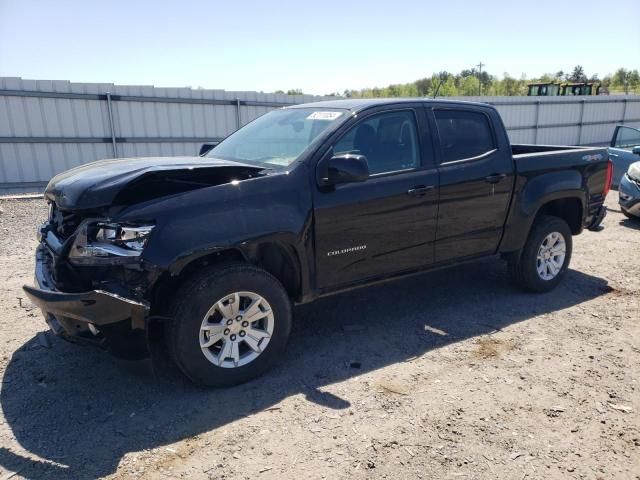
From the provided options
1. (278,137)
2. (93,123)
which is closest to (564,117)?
(93,123)

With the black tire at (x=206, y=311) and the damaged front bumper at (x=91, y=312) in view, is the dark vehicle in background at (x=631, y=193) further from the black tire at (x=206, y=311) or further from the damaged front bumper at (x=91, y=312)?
the damaged front bumper at (x=91, y=312)

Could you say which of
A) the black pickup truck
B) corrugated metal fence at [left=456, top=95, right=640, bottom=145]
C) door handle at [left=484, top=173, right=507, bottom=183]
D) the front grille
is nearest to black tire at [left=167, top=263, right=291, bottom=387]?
the black pickup truck

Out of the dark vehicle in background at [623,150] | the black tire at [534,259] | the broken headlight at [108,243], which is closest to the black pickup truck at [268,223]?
the broken headlight at [108,243]

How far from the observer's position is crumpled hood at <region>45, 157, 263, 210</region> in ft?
10.5

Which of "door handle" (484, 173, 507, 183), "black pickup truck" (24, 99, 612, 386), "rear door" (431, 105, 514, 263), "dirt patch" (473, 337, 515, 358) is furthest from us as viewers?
"door handle" (484, 173, 507, 183)

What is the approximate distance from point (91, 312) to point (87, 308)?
3 cm

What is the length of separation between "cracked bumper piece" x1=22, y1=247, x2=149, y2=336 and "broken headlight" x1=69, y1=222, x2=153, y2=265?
8.7 inches

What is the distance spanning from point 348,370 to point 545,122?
20.4 m

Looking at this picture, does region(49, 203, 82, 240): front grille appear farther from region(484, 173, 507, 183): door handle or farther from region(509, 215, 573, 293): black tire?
region(509, 215, 573, 293): black tire

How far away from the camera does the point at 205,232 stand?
329 cm

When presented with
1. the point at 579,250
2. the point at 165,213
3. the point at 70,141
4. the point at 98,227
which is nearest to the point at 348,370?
the point at 165,213

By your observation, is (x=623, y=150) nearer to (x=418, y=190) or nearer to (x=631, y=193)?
(x=631, y=193)

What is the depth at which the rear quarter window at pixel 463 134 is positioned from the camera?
4.59 meters

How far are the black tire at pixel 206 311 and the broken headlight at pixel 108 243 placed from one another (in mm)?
419
